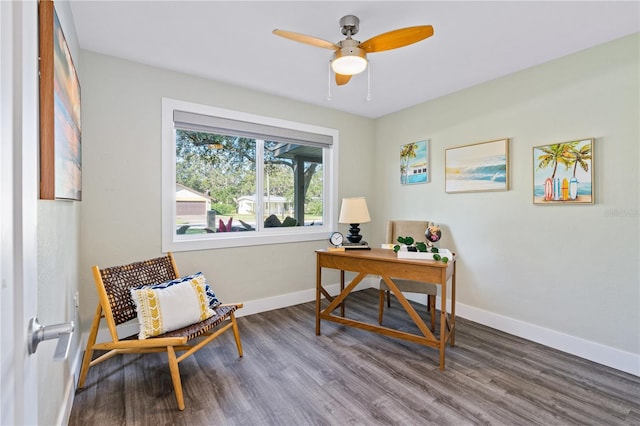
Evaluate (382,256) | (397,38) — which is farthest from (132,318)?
(397,38)

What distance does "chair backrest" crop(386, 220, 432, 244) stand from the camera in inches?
137

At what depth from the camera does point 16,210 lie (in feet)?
1.84

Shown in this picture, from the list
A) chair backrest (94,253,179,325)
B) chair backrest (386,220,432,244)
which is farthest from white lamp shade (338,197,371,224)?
chair backrest (94,253,179,325)

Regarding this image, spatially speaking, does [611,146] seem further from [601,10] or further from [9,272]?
[9,272]

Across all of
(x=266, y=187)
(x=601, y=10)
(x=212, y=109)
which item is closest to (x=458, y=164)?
(x=601, y=10)

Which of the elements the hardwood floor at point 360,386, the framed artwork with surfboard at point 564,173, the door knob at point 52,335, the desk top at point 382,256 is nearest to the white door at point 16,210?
the door knob at point 52,335

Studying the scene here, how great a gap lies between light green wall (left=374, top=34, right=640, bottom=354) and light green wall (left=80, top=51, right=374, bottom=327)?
2133 millimetres

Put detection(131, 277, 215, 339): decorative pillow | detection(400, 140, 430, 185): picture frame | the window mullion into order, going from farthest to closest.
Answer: detection(400, 140, 430, 185): picture frame < the window mullion < detection(131, 277, 215, 339): decorative pillow

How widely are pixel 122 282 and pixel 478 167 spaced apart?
3265mm

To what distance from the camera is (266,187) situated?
354cm

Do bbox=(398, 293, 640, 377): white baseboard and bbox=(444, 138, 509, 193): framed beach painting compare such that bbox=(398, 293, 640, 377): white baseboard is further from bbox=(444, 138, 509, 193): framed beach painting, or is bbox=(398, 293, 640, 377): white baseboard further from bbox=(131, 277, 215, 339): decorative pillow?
bbox=(131, 277, 215, 339): decorative pillow

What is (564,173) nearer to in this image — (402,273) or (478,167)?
(478,167)

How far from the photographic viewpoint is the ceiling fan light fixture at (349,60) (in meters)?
1.99

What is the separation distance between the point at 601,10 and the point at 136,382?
386 centimetres
